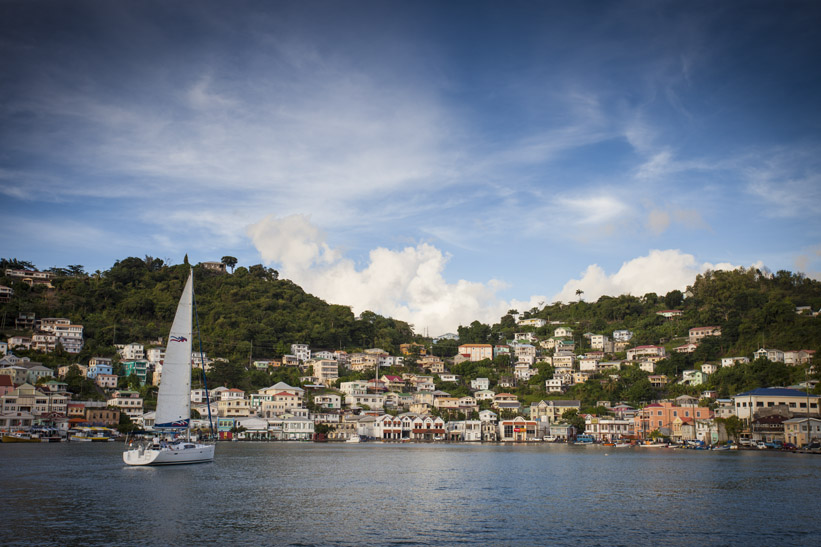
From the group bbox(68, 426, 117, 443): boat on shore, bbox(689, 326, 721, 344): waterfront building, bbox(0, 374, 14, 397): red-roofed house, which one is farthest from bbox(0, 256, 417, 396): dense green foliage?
bbox(689, 326, 721, 344): waterfront building

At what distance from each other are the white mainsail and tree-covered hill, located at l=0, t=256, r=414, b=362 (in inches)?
2763

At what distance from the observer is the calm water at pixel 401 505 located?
21891 mm

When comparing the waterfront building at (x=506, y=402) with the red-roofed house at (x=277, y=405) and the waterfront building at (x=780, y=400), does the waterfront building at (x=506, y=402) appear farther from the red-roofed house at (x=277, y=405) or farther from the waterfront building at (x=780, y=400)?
the waterfront building at (x=780, y=400)

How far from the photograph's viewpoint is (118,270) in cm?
13400

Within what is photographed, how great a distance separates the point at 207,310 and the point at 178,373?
287 feet

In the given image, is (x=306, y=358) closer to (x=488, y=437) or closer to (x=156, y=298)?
(x=156, y=298)

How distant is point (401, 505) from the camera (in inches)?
1141

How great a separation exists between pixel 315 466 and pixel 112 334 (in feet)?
247

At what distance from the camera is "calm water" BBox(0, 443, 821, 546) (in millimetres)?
21891

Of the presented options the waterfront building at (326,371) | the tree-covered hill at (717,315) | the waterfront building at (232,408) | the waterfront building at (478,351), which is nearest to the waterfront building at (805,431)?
the tree-covered hill at (717,315)

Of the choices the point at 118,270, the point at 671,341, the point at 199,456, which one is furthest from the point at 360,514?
the point at 118,270

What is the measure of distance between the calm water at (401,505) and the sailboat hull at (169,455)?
692 mm

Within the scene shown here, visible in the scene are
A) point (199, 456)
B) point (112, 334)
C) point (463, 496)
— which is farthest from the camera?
point (112, 334)

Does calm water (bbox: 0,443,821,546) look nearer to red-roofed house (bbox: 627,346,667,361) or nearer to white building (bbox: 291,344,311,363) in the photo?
red-roofed house (bbox: 627,346,667,361)
